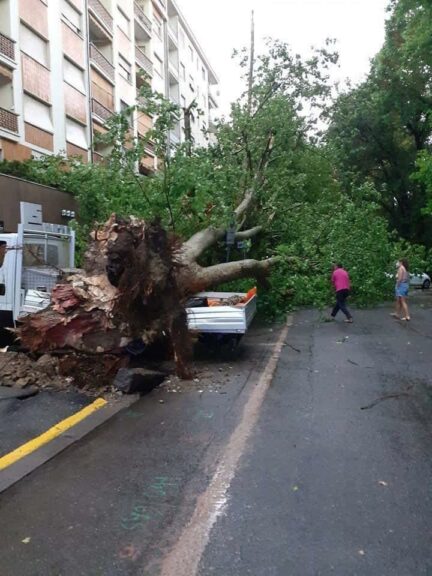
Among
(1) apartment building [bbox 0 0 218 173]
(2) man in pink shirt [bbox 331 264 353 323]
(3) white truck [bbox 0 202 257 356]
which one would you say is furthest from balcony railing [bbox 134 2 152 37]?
(3) white truck [bbox 0 202 257 356]

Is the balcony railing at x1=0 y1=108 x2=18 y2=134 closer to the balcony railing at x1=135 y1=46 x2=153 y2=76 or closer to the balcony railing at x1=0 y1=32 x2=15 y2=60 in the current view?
the balcony railing at x1=0 y1=32 x2=15 y2=60

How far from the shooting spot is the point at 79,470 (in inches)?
167

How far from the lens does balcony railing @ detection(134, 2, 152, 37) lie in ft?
111

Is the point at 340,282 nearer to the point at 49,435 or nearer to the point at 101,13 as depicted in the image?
the point at 49,435

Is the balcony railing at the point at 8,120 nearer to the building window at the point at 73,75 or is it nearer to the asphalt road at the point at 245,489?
the building window at the point at 73,75

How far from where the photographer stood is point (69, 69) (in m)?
24.3

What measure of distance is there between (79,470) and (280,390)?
3270 millimetres

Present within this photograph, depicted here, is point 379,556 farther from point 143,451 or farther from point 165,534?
point 143,451

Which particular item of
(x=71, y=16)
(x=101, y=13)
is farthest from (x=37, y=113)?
(x=101, y=13)

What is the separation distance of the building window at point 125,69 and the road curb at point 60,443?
2780 cm

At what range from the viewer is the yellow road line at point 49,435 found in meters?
4.46

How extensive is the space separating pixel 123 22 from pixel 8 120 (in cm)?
1523

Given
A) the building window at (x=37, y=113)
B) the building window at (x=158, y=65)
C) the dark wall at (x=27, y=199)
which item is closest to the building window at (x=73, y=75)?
the building window at (x=37, y=113)

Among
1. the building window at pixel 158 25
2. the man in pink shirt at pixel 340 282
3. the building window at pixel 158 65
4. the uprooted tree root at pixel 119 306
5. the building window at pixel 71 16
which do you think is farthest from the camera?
the building window at pixel 158 25
